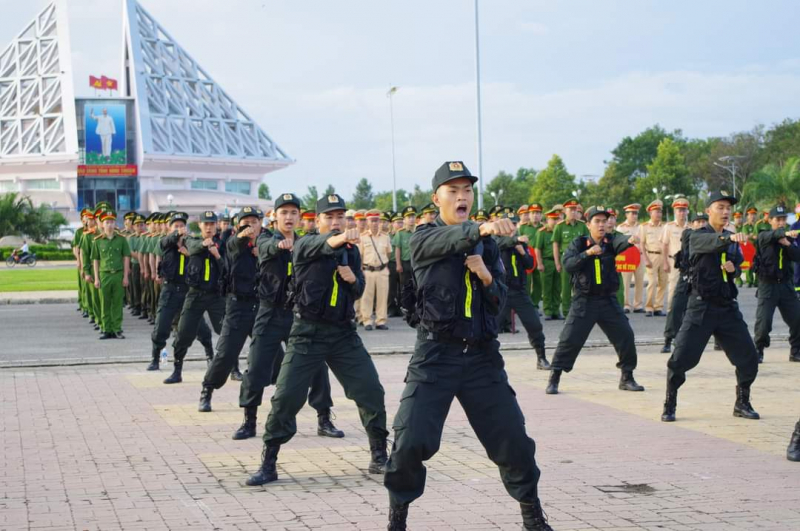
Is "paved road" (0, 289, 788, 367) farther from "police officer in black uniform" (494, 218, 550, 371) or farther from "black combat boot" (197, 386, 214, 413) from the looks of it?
"black combat boot" (197, 386, 214, 413)

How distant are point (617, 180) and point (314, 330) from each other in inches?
3301

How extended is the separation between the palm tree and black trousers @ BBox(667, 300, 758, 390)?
123 ft

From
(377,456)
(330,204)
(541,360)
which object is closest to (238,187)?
(541,360)

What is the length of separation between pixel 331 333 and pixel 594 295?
430cm

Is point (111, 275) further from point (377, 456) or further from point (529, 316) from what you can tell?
point (377, 456)

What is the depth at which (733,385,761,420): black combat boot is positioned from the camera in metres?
9.53

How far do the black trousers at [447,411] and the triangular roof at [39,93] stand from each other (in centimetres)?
10814

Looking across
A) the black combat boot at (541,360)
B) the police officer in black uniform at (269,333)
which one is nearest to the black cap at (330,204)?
the police officer in black uniform at (269,333)

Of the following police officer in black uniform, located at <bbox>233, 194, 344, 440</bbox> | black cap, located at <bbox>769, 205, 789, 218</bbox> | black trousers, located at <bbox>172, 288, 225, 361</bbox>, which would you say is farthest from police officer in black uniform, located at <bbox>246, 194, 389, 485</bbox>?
black cap, located at <bbox>769, 205, 789, 218</bbox>

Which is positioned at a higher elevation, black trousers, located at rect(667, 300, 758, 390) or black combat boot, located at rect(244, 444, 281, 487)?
black trousers, located at rect(667, 300, 758, 390)

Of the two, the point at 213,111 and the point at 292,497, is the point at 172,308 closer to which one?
the point at 292,497

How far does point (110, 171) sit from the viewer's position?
112375 millimetres

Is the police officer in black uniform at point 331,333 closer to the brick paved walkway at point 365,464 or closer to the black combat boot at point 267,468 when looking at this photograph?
the black combat boot at point 267,468

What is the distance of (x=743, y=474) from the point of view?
7.32 meters
